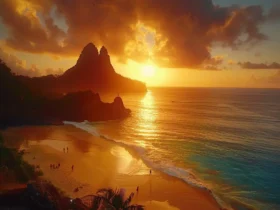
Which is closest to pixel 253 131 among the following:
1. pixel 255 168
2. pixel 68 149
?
pixel 255 168

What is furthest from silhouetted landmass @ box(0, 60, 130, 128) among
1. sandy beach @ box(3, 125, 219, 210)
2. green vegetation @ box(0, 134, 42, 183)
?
green vegetation @ box(0, 134, 42, 183)

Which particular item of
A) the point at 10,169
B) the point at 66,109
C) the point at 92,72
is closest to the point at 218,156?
the point at 10,169

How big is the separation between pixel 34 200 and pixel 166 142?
3954 centimetres

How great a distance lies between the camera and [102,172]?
32.7 meters

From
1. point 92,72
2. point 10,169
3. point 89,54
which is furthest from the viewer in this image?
point 89,54

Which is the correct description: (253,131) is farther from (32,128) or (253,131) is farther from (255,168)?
(32,128)

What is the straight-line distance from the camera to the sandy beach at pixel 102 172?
26438mm

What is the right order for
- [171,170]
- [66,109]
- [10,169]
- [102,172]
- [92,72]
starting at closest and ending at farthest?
1. [10,169]
2. [102,172]
3. [171,170]
4. [66,109]
5. [92,72]

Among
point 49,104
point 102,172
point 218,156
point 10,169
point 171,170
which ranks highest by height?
point 49,104

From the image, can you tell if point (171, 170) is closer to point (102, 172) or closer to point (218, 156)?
point (102, 172)

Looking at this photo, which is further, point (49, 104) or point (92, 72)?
point (92, 72)

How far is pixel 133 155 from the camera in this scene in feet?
138

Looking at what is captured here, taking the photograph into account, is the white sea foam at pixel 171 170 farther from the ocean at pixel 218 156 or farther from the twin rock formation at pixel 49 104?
the twin rock formation at pixel 49 104

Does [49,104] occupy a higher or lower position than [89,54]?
lower
